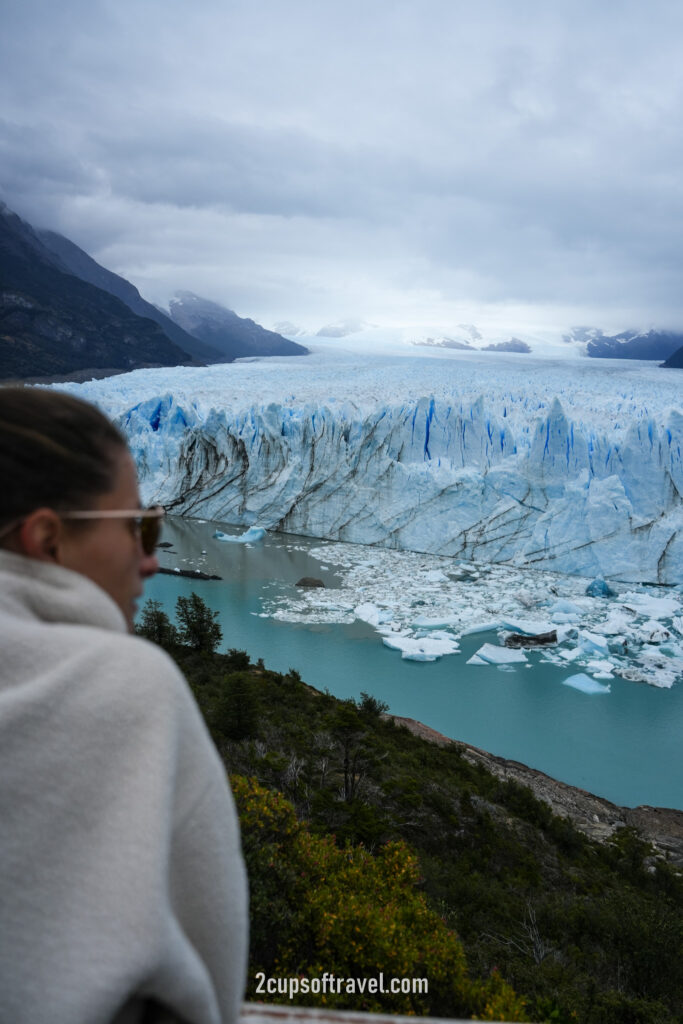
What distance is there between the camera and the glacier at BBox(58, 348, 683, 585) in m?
14.0

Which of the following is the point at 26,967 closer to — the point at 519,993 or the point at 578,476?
the point at 519,993

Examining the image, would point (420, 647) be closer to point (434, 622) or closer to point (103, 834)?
point (434, 622)

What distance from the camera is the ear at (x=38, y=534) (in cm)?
57

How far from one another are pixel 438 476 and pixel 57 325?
32.6 m

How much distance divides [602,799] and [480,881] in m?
3.21

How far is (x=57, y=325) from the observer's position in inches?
1519

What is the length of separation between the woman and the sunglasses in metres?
0.03

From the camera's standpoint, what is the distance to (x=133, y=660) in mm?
493

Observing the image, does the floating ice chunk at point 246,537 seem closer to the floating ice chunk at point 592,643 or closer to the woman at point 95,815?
the floating ice chunk at point 592,643

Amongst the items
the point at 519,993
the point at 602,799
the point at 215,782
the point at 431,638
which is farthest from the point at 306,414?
the point at 215,782

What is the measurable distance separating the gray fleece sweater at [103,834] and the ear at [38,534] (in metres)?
0.04

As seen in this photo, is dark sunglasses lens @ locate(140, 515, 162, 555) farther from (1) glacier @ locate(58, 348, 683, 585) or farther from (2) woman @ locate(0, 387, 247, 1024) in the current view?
(1) glacier @ locate(58, 348, 683, 585)

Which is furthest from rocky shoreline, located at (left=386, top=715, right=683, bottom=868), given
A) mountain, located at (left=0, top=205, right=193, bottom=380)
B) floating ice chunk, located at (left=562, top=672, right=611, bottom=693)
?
mountain, located at (left=0, top=205, right=193, bottom=380)

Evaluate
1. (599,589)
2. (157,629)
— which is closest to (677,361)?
(599,589)
